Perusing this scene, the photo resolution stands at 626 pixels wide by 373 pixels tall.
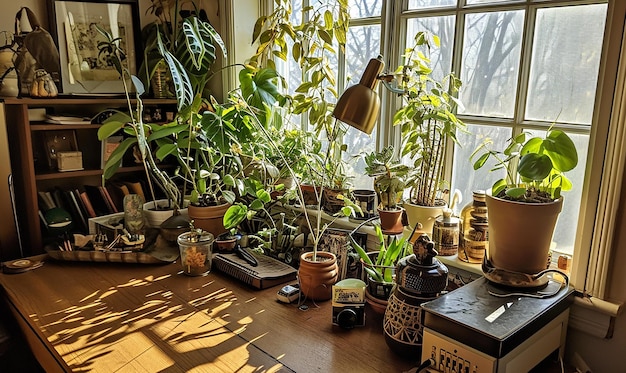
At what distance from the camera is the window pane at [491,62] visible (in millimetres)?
1520

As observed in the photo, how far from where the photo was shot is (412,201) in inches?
67.4

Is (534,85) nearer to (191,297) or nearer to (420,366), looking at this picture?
(420,366)

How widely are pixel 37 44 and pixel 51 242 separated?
0.84 metres

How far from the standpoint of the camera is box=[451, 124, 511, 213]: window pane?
5.24ft

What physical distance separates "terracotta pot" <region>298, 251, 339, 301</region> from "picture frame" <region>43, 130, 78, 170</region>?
4.61ft

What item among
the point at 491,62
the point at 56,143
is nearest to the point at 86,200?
the point at 56,143

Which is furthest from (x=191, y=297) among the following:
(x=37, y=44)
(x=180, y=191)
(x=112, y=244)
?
(x=37, y=44)

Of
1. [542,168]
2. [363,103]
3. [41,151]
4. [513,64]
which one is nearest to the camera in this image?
[542,168]

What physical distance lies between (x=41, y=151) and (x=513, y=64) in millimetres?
2087

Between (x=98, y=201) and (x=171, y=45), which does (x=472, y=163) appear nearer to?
(x=171, y=45)

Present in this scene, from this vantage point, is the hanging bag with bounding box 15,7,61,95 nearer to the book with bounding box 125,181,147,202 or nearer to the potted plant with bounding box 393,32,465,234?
the book with bounding box 125,181,147,202

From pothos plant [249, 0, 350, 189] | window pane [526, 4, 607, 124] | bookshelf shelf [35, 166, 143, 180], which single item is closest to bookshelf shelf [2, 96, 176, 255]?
bookshelf shelf [35, 166, 143, 180]

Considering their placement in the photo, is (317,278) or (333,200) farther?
(333,200)

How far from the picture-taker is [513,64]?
152cm
